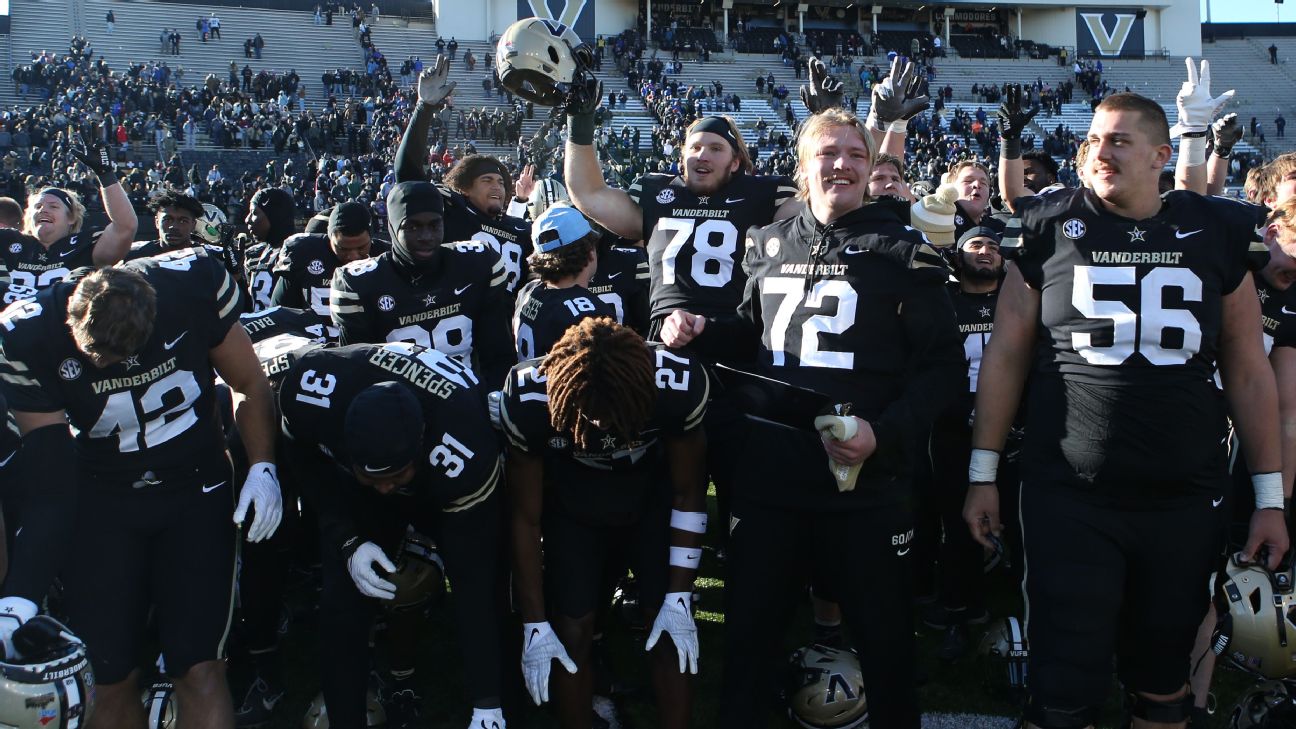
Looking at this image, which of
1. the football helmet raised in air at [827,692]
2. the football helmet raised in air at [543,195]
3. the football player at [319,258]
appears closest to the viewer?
the football helmet raised in air at [827,692]

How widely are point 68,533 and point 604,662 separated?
200 centimetres

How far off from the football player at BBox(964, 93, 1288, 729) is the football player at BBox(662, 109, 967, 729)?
334 millimetres

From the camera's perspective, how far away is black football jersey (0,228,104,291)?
620 centimetres

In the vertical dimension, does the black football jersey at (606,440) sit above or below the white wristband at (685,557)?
above

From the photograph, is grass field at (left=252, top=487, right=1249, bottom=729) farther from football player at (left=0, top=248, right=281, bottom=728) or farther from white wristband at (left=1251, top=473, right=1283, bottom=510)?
white wristband at (left=1251, top=473, right=1283, bottom=510)

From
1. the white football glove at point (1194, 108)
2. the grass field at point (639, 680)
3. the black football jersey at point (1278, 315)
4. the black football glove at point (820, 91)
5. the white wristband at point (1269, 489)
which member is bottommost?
the grass field at point (639, 680)

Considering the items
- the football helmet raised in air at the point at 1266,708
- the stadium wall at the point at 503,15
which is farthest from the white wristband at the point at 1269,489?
→ the stadium wall at the point at 503,15

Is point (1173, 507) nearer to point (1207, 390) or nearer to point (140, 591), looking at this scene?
point (1207, 390)

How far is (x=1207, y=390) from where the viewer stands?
2.78 m

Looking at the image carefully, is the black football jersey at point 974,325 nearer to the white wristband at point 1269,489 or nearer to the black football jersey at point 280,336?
the white wristband at point 1269,489

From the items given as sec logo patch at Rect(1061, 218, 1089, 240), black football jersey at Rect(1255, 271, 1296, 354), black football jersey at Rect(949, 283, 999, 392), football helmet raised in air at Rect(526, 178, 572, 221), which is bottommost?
black football jersey at Rect(949, 283, 999, 392)

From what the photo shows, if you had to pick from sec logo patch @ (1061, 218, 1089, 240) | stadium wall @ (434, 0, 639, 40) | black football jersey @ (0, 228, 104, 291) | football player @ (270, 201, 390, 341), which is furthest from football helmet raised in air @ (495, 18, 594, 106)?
stadium wall @ (434, 0, 639, 40)

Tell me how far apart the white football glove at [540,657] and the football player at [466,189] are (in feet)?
8.58

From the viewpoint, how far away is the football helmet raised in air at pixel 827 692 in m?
3.56
